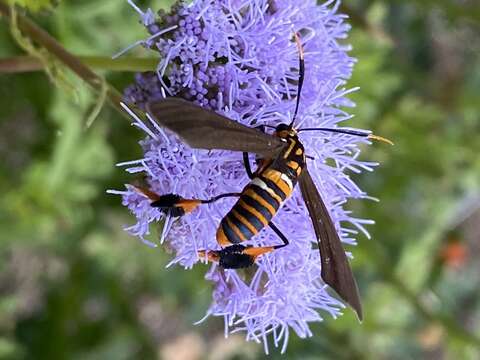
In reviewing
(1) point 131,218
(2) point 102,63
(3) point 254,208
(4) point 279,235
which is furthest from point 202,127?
(1) point 131,218

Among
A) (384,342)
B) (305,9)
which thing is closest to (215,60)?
(305,9)

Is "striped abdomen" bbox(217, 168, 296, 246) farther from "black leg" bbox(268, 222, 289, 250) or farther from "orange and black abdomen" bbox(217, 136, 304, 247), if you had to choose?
"black leg" bbox(268, 222, 289, 250)

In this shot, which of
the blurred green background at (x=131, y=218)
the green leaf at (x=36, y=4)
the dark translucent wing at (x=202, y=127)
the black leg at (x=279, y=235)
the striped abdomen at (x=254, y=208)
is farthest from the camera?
the blurred green background at (x=131, y=218)

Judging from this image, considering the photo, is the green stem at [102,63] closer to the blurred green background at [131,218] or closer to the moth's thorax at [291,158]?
the moth's thorax at [291,158]

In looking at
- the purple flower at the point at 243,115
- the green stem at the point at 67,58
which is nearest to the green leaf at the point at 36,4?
the green stem at the point at 67,58

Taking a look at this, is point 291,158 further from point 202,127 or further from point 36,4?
point 36,4

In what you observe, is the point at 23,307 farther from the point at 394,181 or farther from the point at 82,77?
the point at 82,77

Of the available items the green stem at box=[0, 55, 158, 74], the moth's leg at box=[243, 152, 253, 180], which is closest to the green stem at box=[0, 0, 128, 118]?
the green stem at box=[0, 55, 158, 74]
